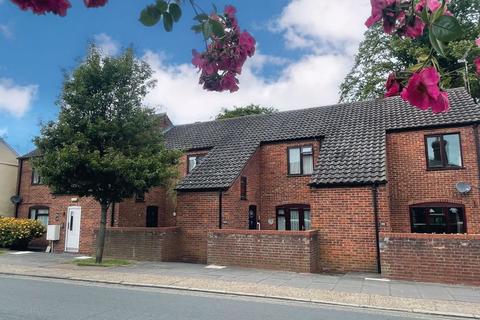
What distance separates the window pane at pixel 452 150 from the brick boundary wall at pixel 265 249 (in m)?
6.38

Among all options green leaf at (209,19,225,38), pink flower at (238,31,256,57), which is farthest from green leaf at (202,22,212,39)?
pink flower at (238,31,256,57)

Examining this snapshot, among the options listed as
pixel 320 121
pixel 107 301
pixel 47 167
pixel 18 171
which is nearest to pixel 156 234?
pixel 47 167

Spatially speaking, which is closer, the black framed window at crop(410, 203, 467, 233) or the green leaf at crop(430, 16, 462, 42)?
the green leaf at crop(430, 16, 462, 42)

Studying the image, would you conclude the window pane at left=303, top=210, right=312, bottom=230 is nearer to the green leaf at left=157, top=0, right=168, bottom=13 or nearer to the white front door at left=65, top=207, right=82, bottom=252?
the white front door at left=65, top=207, right=82, bottom=252

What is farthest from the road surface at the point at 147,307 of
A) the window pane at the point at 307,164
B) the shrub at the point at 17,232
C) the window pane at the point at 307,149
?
the shrub at the point at 17,232

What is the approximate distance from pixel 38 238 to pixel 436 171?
20.6 m

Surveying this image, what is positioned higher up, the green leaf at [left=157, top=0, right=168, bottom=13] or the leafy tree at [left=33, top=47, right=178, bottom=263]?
the leafy tree at [left=33, top=47, right=178, bottom=263]

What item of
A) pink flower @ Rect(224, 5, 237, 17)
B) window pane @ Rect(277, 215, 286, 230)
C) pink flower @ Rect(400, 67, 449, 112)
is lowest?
window pane @ Rect(277, 215, 286, 230)

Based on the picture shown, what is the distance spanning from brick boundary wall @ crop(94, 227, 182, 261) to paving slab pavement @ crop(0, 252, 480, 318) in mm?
891

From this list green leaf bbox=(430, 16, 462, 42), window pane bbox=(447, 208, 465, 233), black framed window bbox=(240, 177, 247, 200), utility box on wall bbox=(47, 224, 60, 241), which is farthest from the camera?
utility box on wall bbox=(47, 224, 60, 241)

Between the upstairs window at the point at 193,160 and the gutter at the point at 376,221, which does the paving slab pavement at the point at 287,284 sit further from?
the upstairs window at the point at 193,160

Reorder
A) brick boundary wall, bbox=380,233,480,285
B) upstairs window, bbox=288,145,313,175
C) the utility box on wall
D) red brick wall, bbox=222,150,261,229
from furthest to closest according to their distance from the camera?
the utility box on wall → upstairs window, bbox=288,145,313,175 → red brick wall, bbox=222,150,261,229 → brick boundary wall, bbox=380,233,480,285

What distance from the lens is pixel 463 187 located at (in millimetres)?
15000

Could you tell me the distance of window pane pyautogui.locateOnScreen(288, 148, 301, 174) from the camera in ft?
61.2
